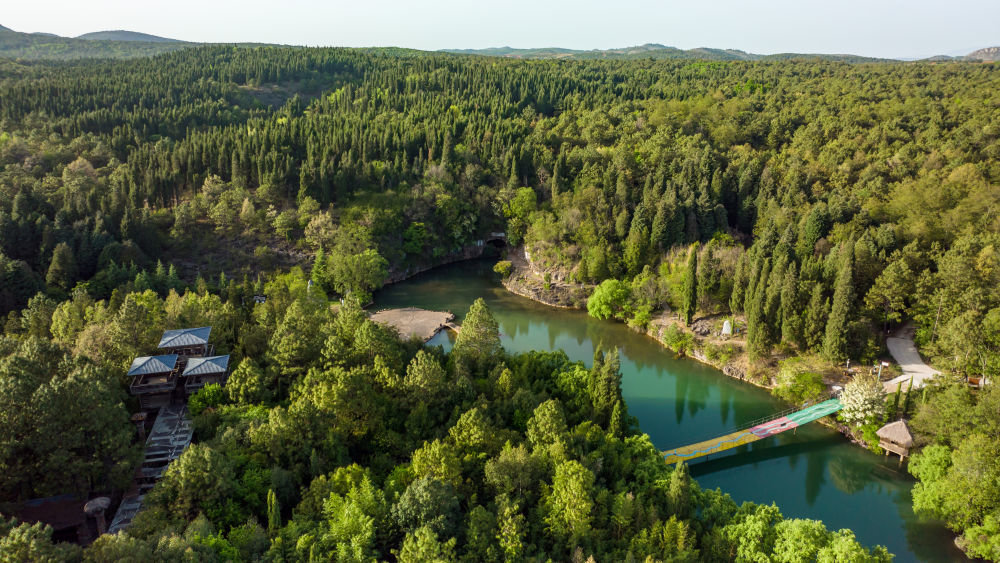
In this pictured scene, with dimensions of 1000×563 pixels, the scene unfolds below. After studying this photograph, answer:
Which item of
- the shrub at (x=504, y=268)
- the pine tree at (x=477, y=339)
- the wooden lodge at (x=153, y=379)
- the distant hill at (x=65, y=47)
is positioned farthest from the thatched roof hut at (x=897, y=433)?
the distant hill at (x=65, y=47)

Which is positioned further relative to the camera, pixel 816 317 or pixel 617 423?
pixel 816 317

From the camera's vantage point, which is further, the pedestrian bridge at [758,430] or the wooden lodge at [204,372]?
the pedestrian bridge at [758,430]

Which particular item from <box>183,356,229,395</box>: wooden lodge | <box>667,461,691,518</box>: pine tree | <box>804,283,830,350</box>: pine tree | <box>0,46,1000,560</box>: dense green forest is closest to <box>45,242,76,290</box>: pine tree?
<box>0,46,1000,560</box>: dense green forest

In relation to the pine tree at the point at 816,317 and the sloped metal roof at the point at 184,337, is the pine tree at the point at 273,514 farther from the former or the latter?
the pine tree at the point at 816,317

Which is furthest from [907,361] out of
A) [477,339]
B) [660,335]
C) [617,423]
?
[477,339]

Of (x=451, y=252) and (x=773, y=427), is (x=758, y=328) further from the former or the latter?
(x=451, y=252)

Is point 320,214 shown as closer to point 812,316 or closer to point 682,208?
point 682,208
